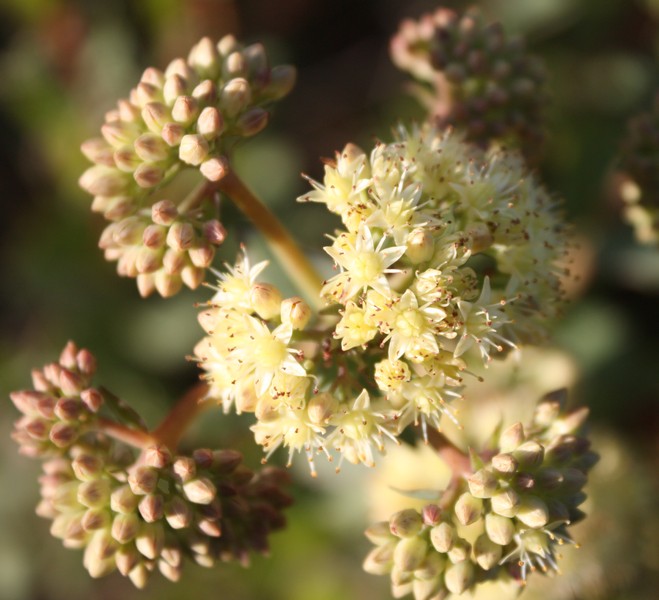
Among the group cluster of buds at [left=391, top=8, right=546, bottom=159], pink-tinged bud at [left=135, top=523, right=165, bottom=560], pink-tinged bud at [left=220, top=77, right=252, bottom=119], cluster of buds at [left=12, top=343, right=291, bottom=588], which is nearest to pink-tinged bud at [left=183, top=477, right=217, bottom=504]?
cluster of buds at [left=12, top=343, right=291, bottom=588]

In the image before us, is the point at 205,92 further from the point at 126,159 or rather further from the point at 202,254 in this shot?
the point at 202,254

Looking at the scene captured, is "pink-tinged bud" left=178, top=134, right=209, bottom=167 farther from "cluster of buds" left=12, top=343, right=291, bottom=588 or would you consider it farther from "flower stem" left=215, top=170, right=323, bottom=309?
"cluster of buds" left=12, top=343, right=291, bottom=588

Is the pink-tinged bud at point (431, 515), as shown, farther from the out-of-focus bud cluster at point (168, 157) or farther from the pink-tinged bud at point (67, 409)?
the pink-tinged bud at point (67, 409)

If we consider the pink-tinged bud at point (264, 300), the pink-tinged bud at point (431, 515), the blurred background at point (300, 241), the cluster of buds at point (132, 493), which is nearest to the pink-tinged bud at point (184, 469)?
the cluster of buds at point (132, 493)

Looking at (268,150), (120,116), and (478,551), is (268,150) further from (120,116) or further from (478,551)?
(478,551)

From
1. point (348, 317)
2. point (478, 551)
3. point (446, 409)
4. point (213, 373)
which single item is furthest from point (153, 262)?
point (478, 551)

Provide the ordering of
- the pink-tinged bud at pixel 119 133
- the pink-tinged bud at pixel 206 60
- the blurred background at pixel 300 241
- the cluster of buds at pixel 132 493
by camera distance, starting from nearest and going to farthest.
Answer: the cluster of buds at pixel 132 493, the pink-tinged bud at pixel 119 133, the pink-tinged bud at pixel 206 60, the blurred background at pixel 300 241
